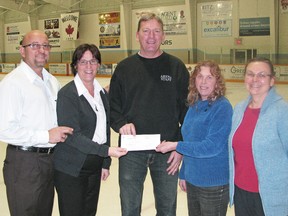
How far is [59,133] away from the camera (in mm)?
2645

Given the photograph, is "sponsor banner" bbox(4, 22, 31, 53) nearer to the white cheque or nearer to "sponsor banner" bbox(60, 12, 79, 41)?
"sponsor banner" bbox(60, 12, 79, 41)

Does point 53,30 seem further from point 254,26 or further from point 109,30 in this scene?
point 254,26

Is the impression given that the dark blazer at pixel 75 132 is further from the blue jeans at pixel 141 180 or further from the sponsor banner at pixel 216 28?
the sponsor banner at pixel 216 28

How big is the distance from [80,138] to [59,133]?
0.17 meters

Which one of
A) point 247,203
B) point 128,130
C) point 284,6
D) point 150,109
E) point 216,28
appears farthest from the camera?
point 216,28

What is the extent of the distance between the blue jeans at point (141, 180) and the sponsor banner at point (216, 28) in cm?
2177

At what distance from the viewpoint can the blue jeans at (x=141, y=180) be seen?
A: 3080 millimetres

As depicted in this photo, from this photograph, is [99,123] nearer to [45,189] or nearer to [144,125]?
[144,125]

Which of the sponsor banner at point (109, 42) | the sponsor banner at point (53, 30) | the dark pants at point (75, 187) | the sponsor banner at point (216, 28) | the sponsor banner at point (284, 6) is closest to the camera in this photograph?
the dark pants at point (75, 187)

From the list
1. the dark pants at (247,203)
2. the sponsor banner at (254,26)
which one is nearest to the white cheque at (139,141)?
the dark pants at (247,203)

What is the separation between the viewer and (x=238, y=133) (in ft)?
8.13

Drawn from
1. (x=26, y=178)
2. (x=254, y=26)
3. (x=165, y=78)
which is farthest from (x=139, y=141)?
(x=254, y=26)

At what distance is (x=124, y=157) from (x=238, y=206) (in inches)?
42.4

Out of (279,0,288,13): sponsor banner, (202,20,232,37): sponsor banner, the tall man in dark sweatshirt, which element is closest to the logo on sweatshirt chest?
the tall man in dark sweatshirt
